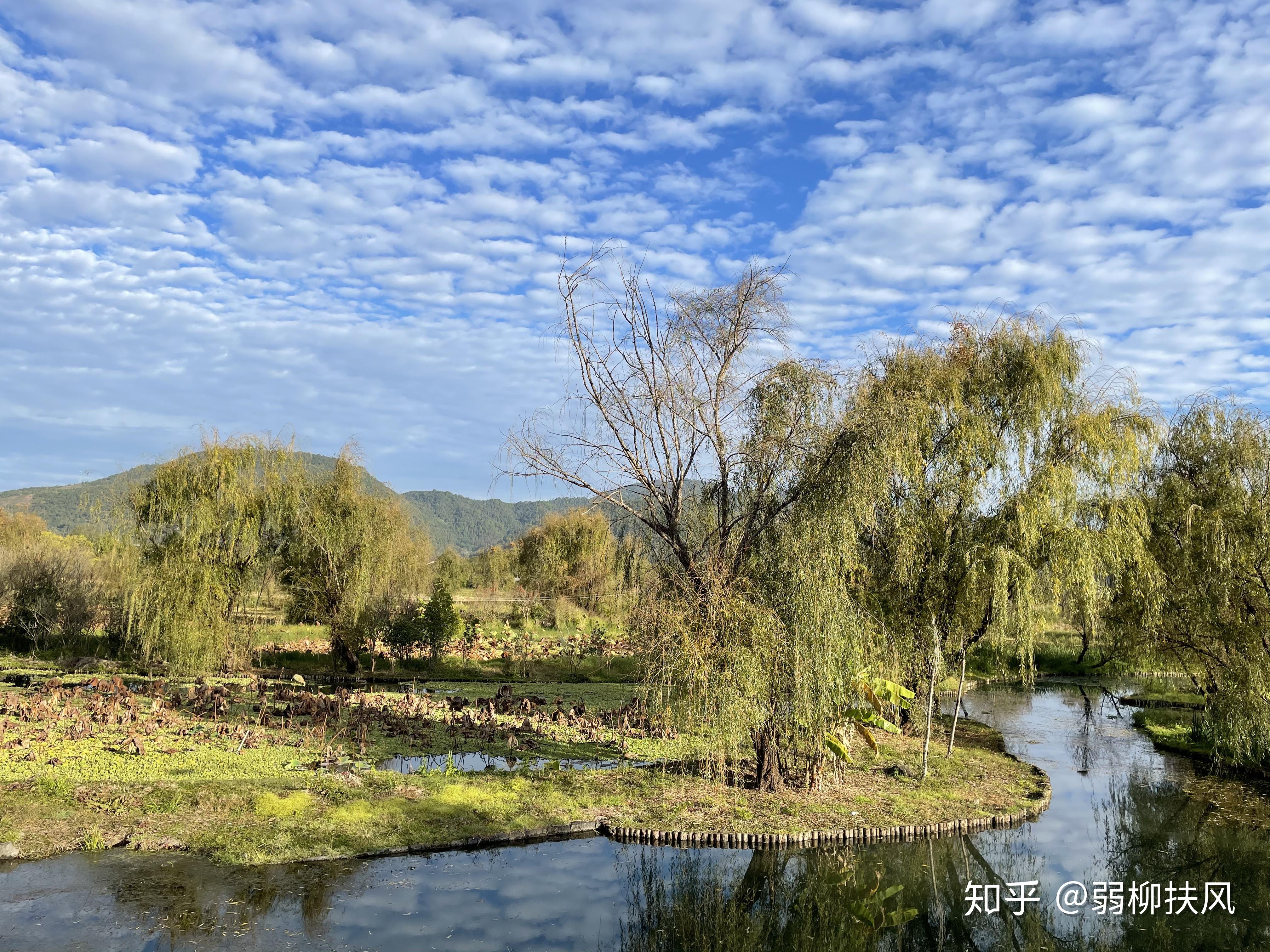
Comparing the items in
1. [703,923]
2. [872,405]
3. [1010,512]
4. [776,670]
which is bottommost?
[703,923]

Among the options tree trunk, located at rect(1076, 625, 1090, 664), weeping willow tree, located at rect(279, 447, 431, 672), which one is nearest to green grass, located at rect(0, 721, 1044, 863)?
tree trunk, located at rect(1076, 625, 1090, 664)

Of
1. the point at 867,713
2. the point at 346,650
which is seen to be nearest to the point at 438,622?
the point at 346,650

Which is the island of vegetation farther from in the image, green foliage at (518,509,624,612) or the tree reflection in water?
green foliage at (518,509,624,612)

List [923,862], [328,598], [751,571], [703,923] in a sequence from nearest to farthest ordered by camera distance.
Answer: [703,923]
[923,862]
[751,571]
[328,598]

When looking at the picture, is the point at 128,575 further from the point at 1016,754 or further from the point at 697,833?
the point at 1016,754

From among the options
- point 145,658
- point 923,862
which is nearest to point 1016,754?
point 923,862

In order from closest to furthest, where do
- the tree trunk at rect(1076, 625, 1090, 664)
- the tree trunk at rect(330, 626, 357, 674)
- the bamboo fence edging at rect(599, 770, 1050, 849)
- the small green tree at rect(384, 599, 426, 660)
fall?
the bamboo fence edging at rect(599, 770, 1050, 849), the tree trunk at rect(1076, 625, 1090, 664), the tree trunk at rect(330, 626, 357, 674), the small green tree at rect(384, 599, 426, 660)

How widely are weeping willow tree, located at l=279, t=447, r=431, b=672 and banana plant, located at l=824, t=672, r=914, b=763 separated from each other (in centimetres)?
1697

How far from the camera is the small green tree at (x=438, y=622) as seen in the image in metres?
28.6

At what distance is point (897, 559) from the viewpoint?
1681cm

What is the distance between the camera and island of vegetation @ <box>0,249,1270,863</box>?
1217 centimetres

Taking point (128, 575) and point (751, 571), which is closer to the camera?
point (751, 571)

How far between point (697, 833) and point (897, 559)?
7.46 meters

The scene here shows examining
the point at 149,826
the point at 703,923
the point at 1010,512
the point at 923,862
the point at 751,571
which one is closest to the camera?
the point at 703,923
